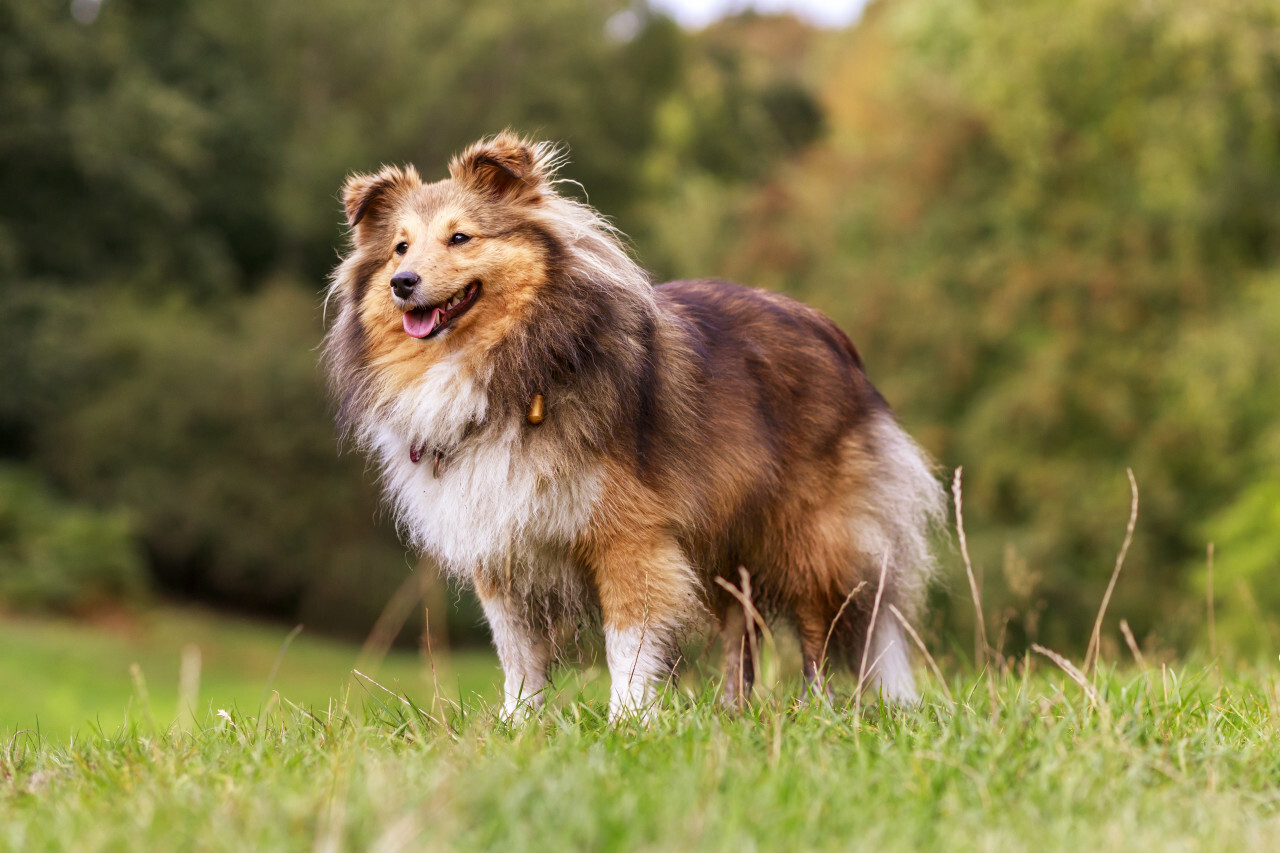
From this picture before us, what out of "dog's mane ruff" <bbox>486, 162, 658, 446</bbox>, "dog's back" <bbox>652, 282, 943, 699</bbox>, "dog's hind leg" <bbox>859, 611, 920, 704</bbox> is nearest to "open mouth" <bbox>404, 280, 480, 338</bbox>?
"dog's mane ruff" <bbox>486, 162, 658, 446</bbox>

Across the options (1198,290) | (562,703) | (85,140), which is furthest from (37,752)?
(85,140)

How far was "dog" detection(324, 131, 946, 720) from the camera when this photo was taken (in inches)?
193

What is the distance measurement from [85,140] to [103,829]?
24321mm

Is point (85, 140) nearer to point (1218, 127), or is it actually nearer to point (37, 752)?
point (1218, 127)

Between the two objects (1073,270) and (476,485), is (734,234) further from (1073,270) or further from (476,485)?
(476,485)

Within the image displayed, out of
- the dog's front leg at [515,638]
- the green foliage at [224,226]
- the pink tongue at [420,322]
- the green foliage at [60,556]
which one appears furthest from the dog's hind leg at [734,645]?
the green foliage at [60,556]

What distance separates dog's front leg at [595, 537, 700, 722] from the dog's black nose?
128 centimetres

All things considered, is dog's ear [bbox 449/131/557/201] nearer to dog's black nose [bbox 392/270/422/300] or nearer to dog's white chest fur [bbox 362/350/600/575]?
dog's black nose [bbox 392/270/422/300]

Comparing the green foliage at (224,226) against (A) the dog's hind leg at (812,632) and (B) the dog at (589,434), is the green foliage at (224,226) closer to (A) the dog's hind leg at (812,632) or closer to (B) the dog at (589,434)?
(B) the dog at (589,434)

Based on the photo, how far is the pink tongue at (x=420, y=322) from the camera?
5.03 m

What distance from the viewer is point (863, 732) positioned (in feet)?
12.8

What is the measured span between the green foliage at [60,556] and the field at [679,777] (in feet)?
63.2

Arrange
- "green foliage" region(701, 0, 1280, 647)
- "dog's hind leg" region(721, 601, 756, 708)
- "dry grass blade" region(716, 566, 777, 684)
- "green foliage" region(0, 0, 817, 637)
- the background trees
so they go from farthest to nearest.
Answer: "green foliage" region(0, 0, 817, 637) < the background trees < "green foliage" region(701, 0, 1280, 647) < "dog's hind leg" region(721, 601, 756, 708) < "dry grass blade" region(716, 566, 777, 684)

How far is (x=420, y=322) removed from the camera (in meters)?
5.07
